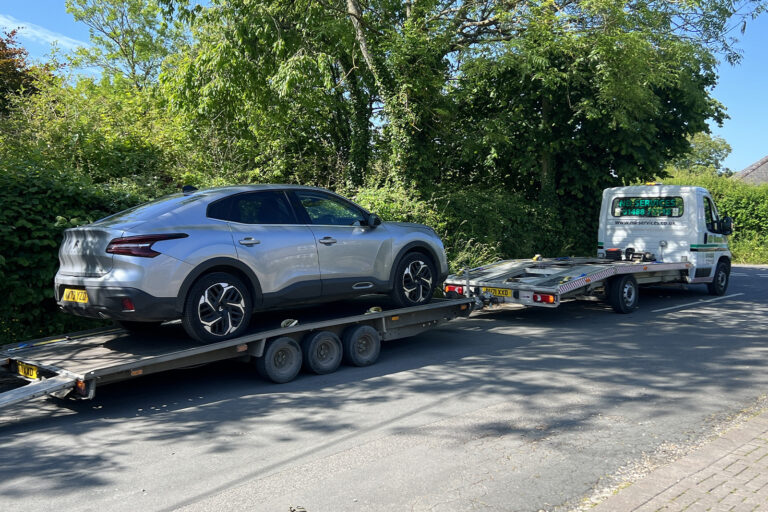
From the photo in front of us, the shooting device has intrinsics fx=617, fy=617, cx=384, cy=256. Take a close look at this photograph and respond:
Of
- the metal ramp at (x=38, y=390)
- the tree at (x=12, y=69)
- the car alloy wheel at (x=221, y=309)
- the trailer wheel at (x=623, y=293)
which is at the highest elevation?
the tree at (x=12, y=69)

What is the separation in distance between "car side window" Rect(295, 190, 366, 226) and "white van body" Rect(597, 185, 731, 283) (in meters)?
7.37

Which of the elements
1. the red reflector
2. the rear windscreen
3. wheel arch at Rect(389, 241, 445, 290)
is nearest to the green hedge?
the red reflector

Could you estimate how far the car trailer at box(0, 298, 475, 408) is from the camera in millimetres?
5156

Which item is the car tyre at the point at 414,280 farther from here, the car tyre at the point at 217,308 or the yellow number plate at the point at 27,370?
the yellow number plate at the point at 27,370

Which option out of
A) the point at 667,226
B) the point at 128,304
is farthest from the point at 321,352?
the point at 667,226

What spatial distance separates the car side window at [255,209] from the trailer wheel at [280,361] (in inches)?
51.2

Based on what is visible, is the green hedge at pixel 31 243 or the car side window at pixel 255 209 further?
the green hedge at pixel 31 243

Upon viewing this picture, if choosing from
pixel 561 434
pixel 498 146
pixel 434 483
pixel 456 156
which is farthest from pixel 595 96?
pixel 434 483

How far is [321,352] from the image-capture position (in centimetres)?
682

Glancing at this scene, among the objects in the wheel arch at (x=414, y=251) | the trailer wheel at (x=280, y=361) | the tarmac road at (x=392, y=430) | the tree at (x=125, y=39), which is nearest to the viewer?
the tarmac road at (x=392, y=430)

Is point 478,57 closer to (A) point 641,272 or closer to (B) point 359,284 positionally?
(A) point 641,272

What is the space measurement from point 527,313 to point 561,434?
6480mm

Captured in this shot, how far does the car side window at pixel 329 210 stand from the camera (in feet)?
23.3

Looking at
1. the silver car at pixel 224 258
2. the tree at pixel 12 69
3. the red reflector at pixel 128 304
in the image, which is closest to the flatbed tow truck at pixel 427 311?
the silver car at pixel 224 258
